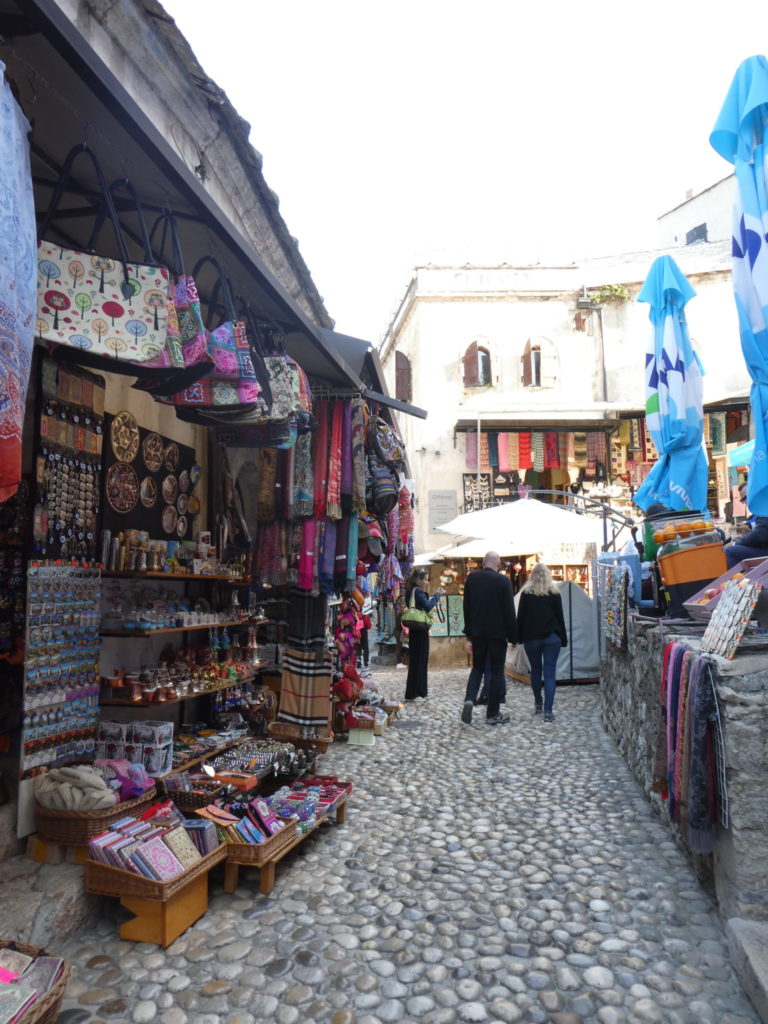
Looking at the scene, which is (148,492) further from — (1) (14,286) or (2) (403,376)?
(2) (403,376)

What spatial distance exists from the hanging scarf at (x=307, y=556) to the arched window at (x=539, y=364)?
11.5 m

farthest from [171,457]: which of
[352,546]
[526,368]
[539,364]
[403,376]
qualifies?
[403,376]

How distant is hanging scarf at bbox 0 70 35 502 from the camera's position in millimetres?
1772

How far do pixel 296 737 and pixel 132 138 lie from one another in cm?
471

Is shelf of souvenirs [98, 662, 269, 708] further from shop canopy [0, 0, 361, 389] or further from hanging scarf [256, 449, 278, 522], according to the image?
shop canopy [0, 0, 361, 389]

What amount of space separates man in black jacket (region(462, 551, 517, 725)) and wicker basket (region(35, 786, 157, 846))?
5.05 m

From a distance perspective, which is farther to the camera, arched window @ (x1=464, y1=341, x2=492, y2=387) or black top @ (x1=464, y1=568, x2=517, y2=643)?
arched window @ (x1=464, y1=341, x2=492, y2=387)

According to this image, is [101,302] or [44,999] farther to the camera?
[101,302]

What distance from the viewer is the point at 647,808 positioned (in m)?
4.82

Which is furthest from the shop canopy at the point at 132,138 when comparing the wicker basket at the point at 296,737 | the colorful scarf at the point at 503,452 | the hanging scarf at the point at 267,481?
the colorful scarf at the point at 503,452

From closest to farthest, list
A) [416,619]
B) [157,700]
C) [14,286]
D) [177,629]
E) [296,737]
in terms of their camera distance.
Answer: [14,286] < [157,700] < [177,629] < [296,737] < [416,619]

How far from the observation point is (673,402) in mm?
6418

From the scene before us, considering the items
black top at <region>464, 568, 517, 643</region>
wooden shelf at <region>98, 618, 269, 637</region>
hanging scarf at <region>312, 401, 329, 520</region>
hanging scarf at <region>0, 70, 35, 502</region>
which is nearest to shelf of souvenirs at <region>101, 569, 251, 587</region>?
wooden shelf at <region>98, 618, 269, 637</region>

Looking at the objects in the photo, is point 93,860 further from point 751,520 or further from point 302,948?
point 751,520
